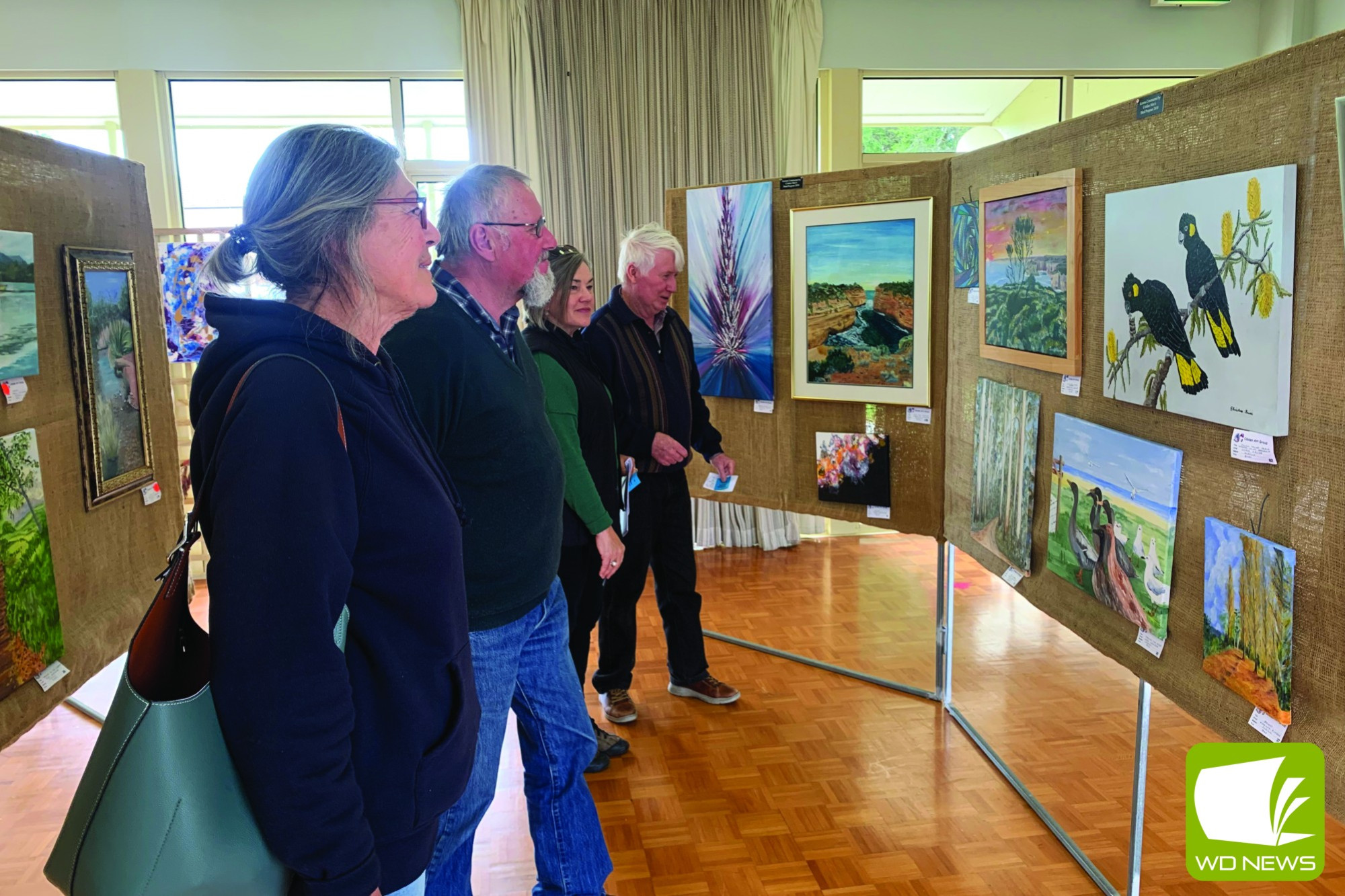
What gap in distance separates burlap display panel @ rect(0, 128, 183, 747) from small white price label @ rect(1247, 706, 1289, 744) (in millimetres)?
2313

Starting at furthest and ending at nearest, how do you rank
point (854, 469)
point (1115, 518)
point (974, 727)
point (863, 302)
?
point (854, 469) → point (863, 302) → point (974, 727) → point (1115, 518)

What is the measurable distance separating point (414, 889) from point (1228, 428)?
1570 millimetres

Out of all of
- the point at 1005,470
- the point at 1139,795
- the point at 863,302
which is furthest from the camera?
→ the point at 863,302

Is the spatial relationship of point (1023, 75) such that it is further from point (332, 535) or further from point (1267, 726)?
point (332, 535)

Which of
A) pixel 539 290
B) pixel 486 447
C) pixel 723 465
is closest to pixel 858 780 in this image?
pixel 723 465

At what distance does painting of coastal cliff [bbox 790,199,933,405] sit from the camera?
3186 mm

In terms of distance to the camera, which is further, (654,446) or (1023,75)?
(1023,75)

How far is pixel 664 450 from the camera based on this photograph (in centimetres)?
322

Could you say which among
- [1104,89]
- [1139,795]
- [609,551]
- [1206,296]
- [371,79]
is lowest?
[1139,795]

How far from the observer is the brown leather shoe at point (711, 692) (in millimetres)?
3484

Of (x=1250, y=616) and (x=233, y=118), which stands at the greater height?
(x=233, y=118)

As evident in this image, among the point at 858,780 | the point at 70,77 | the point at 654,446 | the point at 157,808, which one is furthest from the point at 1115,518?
the point at 70,77

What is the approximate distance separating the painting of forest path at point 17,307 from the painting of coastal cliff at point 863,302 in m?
2.36

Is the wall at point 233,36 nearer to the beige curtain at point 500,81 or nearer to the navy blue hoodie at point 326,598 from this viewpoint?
the beige curtain at point 500,81
